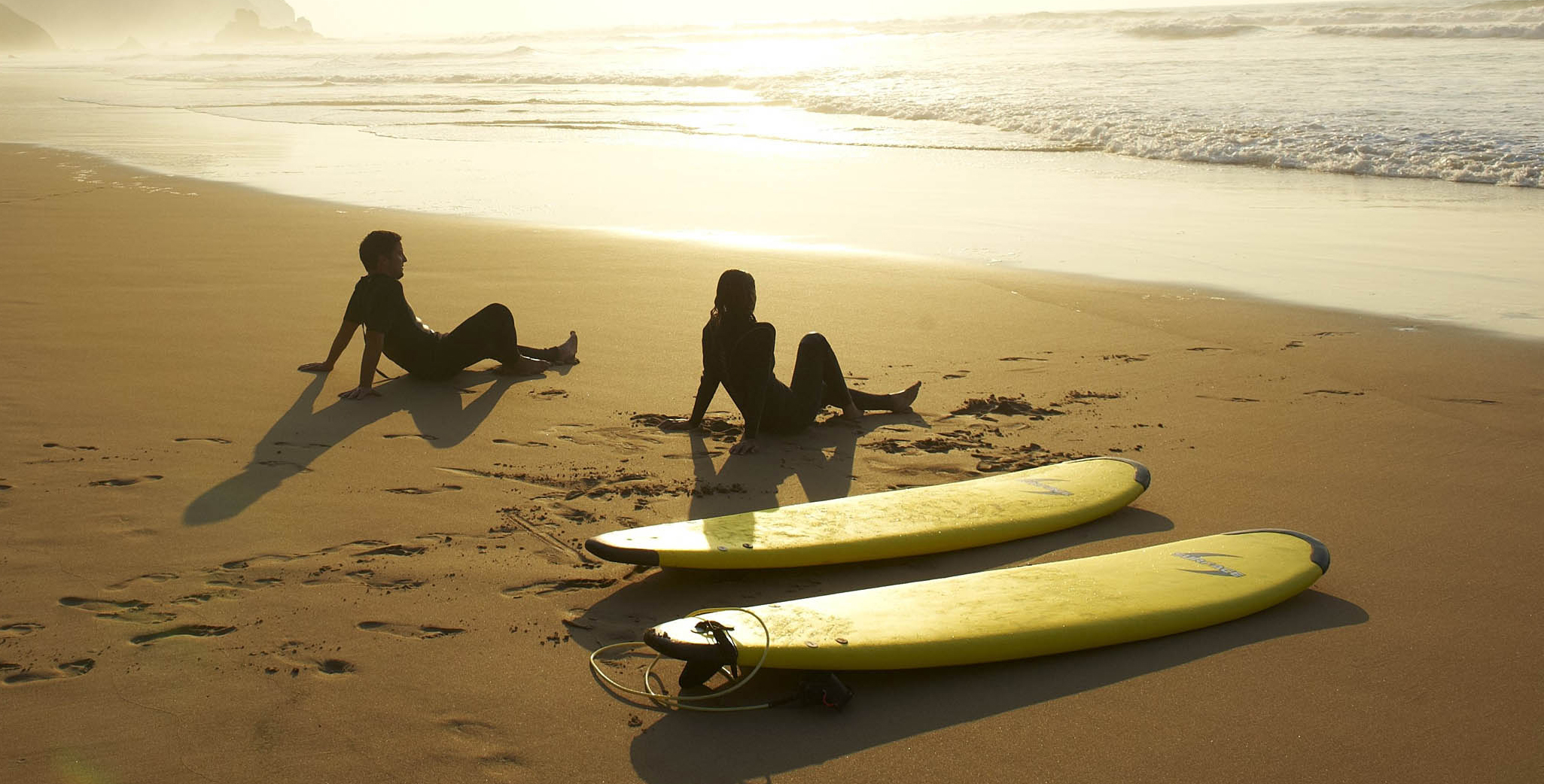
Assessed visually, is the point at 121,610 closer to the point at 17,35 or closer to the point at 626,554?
the point at 626,554

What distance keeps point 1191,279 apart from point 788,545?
5568mm

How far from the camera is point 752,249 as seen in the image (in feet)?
30.5

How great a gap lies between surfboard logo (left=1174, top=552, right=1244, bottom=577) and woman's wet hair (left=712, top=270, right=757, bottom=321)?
80.9 inches

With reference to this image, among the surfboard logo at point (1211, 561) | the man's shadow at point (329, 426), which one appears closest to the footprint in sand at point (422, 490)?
the man's shadow at point (329, 426)

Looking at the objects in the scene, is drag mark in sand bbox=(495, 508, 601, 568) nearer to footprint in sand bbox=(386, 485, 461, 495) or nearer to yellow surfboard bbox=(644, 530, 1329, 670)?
footprint in sand bbox=(386, 485, 461, 495)

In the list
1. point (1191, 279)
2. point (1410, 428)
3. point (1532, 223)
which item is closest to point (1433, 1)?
point (1532, 223)

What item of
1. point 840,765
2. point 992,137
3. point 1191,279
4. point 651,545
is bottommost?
point 840,765

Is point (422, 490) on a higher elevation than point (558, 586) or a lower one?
higher

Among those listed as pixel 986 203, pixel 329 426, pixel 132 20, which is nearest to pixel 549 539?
pixel 329 426

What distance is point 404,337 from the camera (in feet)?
19.1

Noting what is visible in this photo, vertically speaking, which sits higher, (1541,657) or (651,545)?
(651,545)

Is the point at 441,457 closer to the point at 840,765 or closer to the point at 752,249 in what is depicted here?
the point at 840,765

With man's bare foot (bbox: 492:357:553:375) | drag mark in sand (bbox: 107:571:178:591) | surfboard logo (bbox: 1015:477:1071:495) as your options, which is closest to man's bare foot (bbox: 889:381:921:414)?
surfboard logo (bbox: 1015:477:1071:495)

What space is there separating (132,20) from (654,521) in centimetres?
19419
